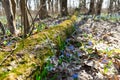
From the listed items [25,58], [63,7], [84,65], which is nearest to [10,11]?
[84,65]

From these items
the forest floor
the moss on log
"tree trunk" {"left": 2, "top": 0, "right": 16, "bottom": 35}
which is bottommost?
the forest floor

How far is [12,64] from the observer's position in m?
2.58

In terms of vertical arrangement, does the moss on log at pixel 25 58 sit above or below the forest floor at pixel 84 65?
above

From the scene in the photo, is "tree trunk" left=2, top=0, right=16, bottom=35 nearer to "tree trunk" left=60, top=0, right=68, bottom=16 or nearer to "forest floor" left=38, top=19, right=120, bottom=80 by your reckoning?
"forest floor" left=38, top=19, right=120, bottom=80

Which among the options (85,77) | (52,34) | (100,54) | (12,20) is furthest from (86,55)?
A: (12,20)

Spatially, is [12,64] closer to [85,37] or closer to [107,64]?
[107,64]

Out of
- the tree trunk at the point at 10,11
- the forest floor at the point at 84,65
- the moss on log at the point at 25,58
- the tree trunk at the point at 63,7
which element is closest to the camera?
the moss on log at the point at 25,58

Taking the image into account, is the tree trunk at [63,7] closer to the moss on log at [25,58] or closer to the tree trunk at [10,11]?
the tree trunk at [10,11]

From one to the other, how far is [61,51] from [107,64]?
2.74ft

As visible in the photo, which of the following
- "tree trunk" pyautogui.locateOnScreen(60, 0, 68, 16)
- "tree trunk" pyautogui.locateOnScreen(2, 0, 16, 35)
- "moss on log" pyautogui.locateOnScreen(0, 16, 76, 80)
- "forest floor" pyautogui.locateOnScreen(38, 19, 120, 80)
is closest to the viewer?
"moss on log" pyautogui.locateOnScreen(0, 16, 76, 80)

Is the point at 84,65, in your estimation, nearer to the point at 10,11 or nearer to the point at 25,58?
the point at 25,58

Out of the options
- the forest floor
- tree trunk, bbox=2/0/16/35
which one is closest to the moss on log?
the forest floor

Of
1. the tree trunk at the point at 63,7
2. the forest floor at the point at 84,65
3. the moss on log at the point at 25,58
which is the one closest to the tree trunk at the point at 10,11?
the forest floor at the point at 84,65

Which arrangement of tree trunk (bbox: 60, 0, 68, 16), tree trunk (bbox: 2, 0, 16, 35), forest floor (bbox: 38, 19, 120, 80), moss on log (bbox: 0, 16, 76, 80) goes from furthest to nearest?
tree trunk (bbox: 60, 0, 68, 16)
tree trunk (bbox: 2, 0, 16, 35)
forest floor (bbox: 38, 19, 120, 80)
moss on log (bbox: 0, 16, 76, 80)
